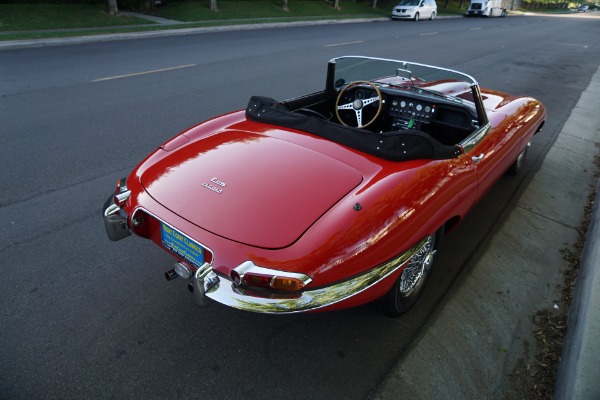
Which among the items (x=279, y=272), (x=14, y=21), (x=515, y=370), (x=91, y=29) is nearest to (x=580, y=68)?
(x=515, y=370)

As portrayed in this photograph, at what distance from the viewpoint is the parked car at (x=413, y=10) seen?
1075 inches

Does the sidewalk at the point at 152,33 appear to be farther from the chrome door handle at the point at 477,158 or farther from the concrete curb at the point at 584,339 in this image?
the concrete curb at the point at 584,339

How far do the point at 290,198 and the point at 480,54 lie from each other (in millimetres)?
13935

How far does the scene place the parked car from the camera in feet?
89.6

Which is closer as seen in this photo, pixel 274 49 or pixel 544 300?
pixel 544 300

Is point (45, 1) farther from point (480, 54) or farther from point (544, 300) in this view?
point (544, 300)

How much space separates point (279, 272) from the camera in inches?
83.1

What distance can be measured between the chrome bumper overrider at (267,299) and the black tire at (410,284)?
528 millimetres

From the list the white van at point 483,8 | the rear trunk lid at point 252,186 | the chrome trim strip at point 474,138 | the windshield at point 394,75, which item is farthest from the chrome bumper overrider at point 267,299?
the white van at point 483,8

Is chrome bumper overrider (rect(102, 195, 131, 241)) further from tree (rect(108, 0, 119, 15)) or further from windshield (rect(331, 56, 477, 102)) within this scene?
tree (rect(108, 0, 119, 15))

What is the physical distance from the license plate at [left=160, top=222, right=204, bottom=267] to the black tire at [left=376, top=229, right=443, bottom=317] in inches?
46.4

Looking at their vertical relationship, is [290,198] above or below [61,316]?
above

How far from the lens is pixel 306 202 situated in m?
2.41

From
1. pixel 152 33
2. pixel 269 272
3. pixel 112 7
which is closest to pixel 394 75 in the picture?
pixel 269 272
